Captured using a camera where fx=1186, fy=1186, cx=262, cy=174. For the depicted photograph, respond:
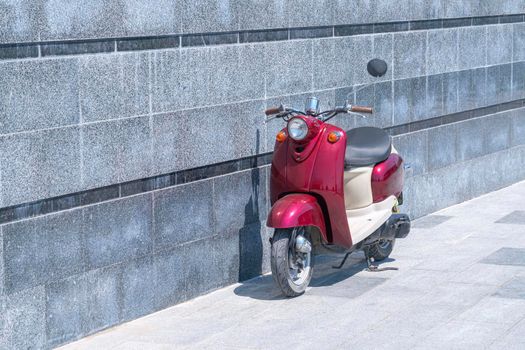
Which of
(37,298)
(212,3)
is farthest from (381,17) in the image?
(37,298)

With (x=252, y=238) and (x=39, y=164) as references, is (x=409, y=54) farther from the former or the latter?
(x=39, y=164)

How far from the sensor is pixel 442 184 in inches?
492

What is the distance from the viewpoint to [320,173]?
8.63m

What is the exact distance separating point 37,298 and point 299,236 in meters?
2.21

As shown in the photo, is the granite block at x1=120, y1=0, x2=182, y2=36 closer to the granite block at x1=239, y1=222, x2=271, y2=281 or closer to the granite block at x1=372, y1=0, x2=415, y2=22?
the granite block at x1=239, y1=222, x2=271, y2=281

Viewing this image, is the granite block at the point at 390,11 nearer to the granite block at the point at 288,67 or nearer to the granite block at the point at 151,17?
the granite block at the point at 288,67

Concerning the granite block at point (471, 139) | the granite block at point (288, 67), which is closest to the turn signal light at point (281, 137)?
the granite block at point (288, 67)

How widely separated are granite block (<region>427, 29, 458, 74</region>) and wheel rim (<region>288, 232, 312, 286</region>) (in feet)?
13.2

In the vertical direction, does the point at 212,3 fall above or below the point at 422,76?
above

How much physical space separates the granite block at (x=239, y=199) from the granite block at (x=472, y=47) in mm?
4170

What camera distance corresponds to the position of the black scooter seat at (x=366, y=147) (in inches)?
359

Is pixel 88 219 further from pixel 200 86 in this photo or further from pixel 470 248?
pixel 470 248

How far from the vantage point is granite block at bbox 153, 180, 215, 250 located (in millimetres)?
8219

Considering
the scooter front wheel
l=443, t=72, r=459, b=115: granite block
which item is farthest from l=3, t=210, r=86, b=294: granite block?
l=443, t=72, r=459, b=115: granite block
